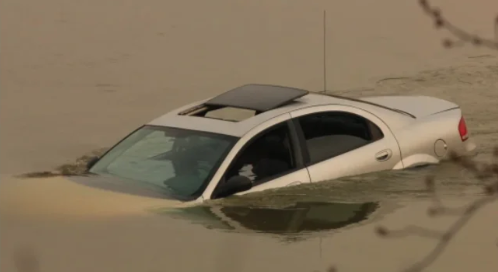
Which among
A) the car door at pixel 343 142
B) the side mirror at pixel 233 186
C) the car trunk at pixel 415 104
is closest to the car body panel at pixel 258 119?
the car door at pixel 343 142

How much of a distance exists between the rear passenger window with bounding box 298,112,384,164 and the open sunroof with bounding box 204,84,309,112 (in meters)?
0.28

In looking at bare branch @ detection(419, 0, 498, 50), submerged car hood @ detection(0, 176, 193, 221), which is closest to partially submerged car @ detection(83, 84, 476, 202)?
submerged car hood @ detection(0, 176, 193, 221)

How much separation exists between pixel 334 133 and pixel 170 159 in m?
1.49

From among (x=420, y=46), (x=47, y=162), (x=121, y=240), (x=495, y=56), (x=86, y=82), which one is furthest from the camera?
(x=420, y=46)

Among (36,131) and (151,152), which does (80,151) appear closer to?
(36,131)

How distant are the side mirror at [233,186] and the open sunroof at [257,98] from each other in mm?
882

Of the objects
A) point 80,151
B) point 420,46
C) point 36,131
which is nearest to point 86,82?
point 36,131

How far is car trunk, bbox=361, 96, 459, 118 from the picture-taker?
1034 centimetres

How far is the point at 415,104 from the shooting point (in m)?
10.6

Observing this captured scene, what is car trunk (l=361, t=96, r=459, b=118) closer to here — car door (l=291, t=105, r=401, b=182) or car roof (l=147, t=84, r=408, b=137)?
car roof (l=147, t=84, r=408, b=137)

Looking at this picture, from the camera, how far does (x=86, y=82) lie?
54.1 ft

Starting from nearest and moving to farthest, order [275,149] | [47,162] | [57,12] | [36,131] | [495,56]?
[275,149]
[47,162]
[36,131]
[495,56]
[57,12]

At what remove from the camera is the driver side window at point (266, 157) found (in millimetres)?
8641

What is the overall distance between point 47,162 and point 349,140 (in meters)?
4.29
